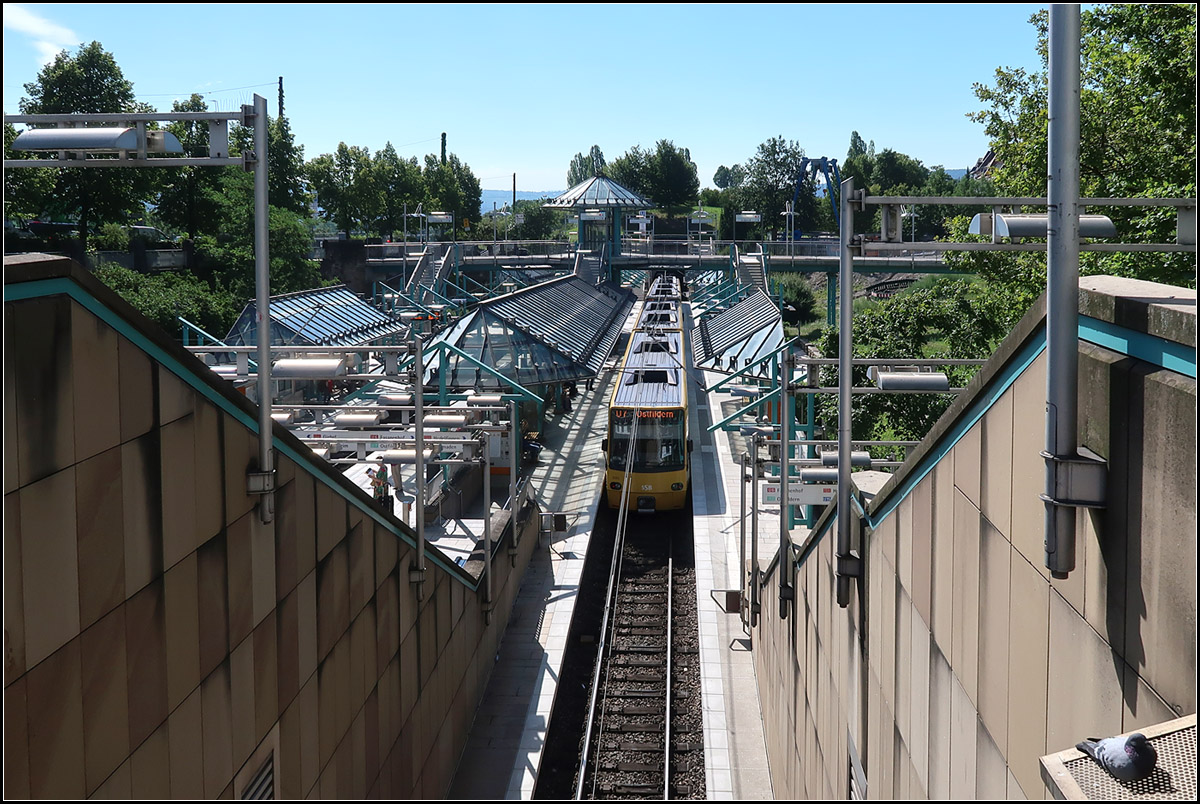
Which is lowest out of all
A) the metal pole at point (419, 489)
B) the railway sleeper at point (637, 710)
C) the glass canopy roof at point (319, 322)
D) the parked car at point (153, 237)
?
the railway sleeper at point (637, 710)

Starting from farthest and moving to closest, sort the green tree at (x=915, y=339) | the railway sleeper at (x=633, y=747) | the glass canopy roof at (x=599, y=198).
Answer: the glass canopy roof at (x=599, y=198), the green tree at (x=915, y=339), the railway sleeper at (x=633, y=747)

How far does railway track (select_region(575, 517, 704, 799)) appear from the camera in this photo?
45.6ft

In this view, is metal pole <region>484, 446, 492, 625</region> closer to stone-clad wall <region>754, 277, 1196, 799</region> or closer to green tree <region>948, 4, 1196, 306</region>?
stone-clad wall <region>754, 277, 1196, 799</region>

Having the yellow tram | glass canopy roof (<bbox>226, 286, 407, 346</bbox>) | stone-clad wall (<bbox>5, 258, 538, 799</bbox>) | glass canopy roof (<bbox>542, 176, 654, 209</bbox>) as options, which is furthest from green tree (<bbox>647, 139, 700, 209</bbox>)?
stone-clad wall (<bbox>5, 258, 538, 799</bbox>)

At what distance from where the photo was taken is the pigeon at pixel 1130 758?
3.22 metres

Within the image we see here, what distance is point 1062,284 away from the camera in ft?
14.3

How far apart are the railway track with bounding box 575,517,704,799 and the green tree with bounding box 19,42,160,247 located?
32.1m

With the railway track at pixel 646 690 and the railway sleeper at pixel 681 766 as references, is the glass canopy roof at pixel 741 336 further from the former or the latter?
the railway sleeper at pixel 681 766

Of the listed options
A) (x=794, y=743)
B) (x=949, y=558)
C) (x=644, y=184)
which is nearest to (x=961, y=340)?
(x=794, y=743)

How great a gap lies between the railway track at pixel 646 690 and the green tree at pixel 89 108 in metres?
32.1

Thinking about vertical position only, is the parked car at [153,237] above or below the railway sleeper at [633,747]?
above

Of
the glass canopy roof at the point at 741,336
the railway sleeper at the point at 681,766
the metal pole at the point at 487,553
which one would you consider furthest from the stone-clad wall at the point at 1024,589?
the glass canopy roof at the point at 741,336

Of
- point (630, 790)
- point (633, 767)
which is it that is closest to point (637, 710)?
point (633, 767)

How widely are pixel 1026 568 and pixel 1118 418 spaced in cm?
100
